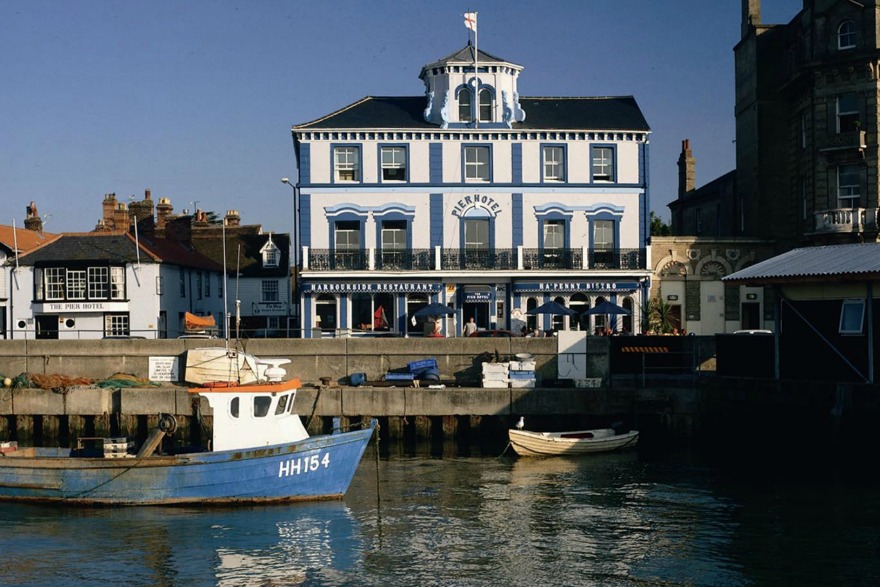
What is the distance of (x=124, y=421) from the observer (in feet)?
129

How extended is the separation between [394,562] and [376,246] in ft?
100

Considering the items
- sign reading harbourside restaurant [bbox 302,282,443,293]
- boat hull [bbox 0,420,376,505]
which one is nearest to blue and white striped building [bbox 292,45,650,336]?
sign reading harbourside restaurant [bbox 302,282,443,293]

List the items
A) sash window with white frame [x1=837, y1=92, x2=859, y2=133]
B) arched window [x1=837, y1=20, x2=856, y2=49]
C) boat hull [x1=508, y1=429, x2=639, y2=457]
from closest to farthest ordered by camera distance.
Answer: boat hull [x1=508, y1=429, x2=639, y2=457]
arched window [x1=837, y1=20, x2=856, y2=49]
sash window with white frame [x1=837, y1=92, x2=859, y2=133]

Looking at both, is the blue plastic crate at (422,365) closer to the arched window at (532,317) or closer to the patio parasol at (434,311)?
the patio parasol at (434,311)

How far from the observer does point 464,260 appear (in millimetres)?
51938

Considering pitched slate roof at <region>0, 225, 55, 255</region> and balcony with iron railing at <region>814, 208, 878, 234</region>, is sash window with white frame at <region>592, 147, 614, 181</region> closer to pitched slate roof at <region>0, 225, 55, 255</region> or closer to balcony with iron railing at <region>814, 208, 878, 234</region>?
balcony with iron railing at <region>814, 208, 878, 234</region>

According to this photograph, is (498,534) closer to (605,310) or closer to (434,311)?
(605,310)

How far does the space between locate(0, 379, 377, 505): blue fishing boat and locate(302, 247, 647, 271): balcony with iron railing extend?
23336mm

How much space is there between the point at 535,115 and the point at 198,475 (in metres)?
31.6

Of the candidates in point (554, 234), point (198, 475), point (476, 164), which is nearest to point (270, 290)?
point (476, 164)

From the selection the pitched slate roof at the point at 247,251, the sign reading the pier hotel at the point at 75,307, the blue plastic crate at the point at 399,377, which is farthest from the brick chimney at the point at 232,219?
the blue plastic crate at the point at 399,377

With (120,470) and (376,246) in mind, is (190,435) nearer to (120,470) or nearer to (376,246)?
(120,470)

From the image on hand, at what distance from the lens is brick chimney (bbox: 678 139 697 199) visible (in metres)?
74.1

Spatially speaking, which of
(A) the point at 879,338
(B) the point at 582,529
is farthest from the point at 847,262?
(B) the point at 582,529
